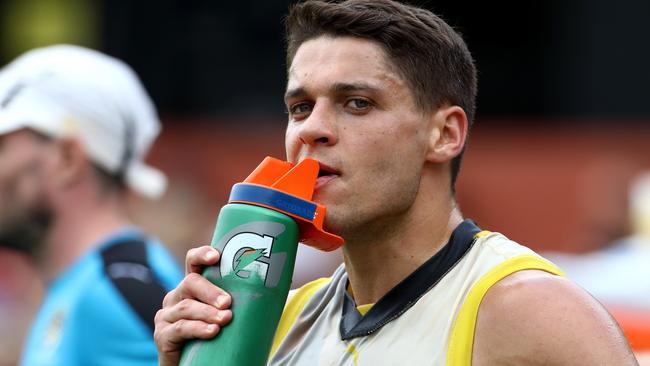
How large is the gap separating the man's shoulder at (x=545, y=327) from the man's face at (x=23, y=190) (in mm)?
2379

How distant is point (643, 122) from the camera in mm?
12547

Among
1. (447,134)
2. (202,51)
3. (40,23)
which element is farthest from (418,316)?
(40,23)

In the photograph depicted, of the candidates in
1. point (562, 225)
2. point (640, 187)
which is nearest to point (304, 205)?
point (640, 187)

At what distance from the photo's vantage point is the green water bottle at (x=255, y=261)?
282 centimetres

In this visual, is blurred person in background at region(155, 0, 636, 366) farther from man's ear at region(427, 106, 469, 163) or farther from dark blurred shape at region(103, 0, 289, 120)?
dark blurred shape at region(103, 0, 289, 120)

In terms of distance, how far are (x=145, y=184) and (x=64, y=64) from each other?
58cm

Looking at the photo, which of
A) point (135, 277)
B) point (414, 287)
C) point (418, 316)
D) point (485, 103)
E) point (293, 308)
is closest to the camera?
point (418, 316)

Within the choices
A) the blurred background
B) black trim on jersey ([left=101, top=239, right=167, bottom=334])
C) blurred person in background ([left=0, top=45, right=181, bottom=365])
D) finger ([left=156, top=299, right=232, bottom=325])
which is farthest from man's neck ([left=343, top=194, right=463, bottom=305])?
the blurred background

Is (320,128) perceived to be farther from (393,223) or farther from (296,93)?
(393,223)

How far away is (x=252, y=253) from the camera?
9.34 feet

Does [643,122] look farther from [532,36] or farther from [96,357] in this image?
[96,357]

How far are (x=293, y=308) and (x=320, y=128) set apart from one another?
63cm

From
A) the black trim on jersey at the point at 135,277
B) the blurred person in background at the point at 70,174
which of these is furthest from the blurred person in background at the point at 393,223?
the blurred person in background at the point at 70,174

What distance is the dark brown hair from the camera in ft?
10.2
